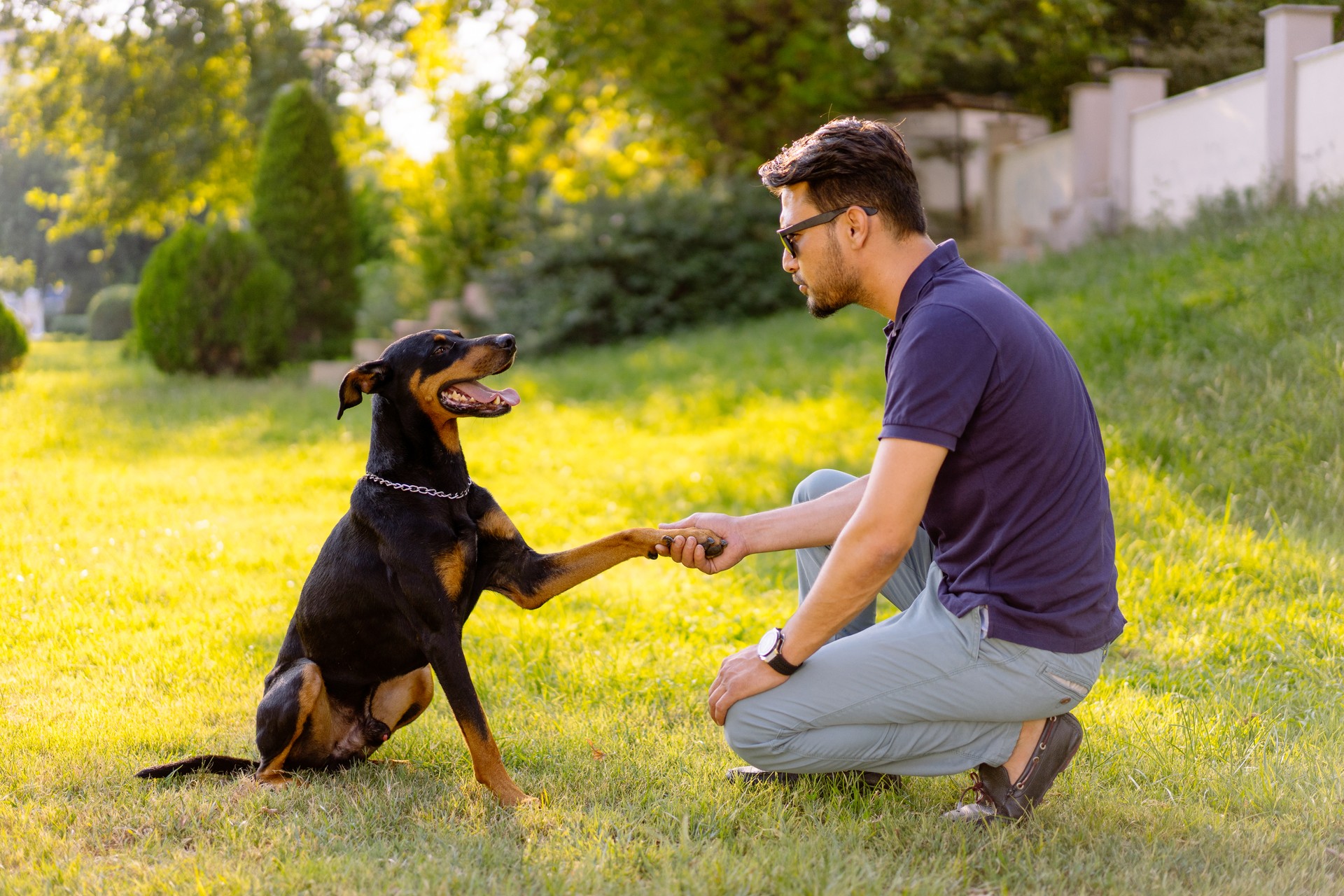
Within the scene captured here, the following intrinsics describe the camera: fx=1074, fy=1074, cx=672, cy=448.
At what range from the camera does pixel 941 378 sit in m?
2.45

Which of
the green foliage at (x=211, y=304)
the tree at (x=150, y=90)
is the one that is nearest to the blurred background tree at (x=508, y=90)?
the tree at (x=150, y=90)

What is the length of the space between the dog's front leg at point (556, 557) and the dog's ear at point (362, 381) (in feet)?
1.70

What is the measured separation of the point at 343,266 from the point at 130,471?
9094 millimetres

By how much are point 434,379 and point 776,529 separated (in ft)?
3.66

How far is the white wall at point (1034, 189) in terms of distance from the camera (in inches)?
593

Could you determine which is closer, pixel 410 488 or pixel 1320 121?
pixel 410 488

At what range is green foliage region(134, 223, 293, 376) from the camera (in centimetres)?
1442

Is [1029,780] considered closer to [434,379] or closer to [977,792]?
[977,792]

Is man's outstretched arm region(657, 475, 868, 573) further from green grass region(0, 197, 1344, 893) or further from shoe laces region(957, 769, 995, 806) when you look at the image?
shoe laces region(957, 769, 995, 806)

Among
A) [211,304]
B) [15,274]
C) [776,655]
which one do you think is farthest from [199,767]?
[15,274]

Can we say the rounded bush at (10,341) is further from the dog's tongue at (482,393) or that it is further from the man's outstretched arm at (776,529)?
the man's outstretched arm at (776,529)

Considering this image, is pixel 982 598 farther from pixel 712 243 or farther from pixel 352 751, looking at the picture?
pixel 712 243

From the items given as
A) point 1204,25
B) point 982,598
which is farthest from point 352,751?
point 1204,25

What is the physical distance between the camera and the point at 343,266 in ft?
55.0
